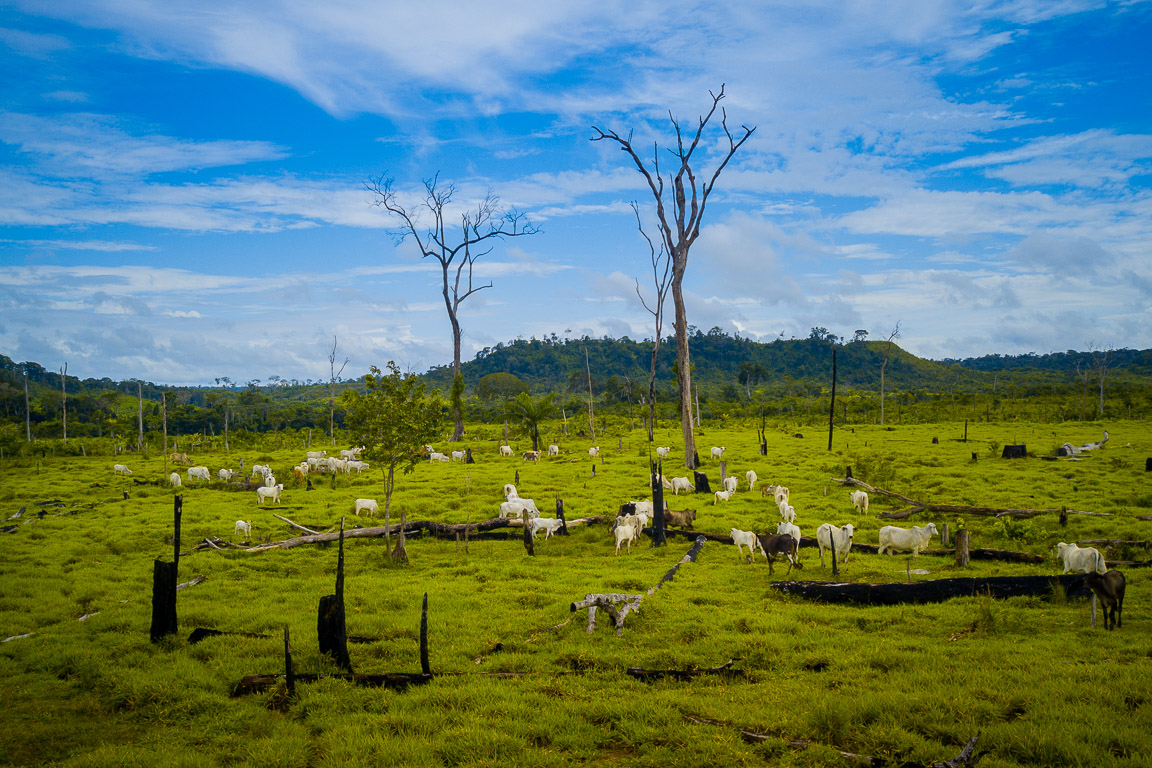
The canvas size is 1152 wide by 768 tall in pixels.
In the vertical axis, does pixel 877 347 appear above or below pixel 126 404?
above

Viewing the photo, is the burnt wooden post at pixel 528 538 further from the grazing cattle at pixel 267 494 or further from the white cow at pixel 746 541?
the grazing cattle at pixel 267 494

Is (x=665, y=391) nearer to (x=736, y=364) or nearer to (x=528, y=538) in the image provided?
(x=736, y=364)

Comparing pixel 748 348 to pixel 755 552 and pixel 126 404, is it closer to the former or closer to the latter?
pixel 126 404

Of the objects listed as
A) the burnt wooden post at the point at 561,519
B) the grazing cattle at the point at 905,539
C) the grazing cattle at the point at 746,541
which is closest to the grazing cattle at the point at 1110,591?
the grazing cattle at the point at 905,539

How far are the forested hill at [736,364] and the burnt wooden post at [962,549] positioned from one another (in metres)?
98.5

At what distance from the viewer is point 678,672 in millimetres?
9734

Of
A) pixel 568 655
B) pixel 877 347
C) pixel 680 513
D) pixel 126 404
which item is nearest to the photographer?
pixel 568 655

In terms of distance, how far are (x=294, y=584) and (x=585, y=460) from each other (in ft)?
81.6

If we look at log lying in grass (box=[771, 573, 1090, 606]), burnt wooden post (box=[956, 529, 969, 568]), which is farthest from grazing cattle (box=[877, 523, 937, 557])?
log lying in grass (box=[771, 573, 1090, 606])

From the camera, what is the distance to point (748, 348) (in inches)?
5733

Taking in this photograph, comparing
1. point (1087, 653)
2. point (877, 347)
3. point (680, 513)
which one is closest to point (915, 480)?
point (680, 513)

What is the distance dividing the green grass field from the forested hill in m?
96.2

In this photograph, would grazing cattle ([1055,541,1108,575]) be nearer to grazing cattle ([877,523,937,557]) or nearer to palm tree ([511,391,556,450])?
grazing cattle ([877,523,937,557])

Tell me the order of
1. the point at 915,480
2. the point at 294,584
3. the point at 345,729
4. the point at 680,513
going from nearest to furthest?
the point at 345,729 < the point at 294,584 < the point at 680,513 < the point at 915,480
